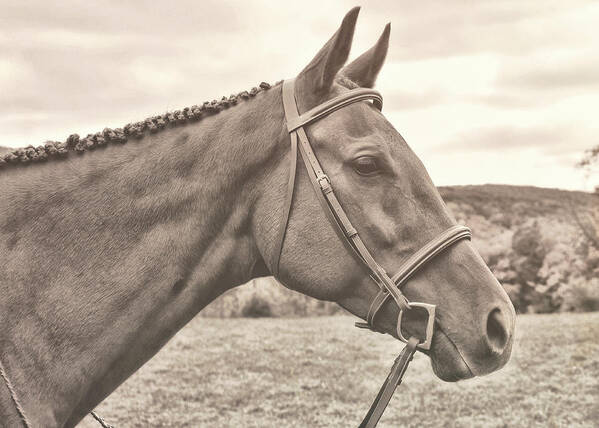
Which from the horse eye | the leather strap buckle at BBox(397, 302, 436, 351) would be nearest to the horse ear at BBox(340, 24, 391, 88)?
the horse eye

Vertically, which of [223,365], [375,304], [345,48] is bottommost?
[223,365]

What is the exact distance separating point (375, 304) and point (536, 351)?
10696mm

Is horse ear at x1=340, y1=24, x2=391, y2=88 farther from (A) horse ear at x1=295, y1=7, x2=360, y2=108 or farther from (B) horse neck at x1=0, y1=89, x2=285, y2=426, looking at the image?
(B) horse neck at x1=0, y1=89, x2=285, y2=426

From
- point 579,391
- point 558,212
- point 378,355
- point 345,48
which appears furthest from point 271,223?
point 558,212

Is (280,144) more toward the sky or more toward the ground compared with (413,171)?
more toward the sky

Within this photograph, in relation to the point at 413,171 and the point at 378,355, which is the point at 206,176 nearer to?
the point at 413,171

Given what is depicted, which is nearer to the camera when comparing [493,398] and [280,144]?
[280,144]

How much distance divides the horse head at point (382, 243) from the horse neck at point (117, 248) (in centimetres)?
22

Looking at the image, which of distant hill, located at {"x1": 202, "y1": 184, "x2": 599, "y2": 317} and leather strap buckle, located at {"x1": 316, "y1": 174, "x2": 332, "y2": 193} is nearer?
leather strap buckle, located at {"x1": 316, "y1": 174, "x2": 332, "y2": 193}

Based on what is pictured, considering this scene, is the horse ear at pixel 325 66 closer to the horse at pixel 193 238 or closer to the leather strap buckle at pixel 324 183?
the horse at pixel 193 238

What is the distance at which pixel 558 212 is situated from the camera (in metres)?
18.2

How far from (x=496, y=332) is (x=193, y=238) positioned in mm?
1331

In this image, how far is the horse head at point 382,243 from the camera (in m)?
2.84

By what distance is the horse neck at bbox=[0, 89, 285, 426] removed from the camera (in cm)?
278
